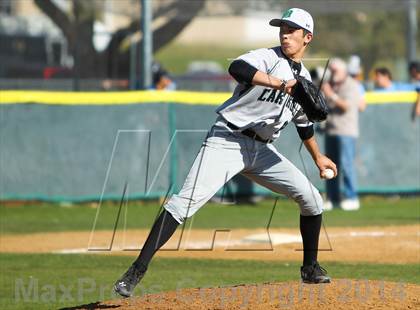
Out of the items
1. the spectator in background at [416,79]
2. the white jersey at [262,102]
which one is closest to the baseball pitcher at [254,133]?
the white jersey at [262,102]

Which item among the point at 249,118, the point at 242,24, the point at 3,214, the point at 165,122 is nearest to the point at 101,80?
the point at 165,122

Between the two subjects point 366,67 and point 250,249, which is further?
point 366,67

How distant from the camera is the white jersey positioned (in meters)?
7.41

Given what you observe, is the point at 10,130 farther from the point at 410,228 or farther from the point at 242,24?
the point at 242,24

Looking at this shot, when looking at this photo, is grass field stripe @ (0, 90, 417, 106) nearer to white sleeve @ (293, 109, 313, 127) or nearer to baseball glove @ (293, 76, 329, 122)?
white sleeve @ (293, 109, 313, 127)

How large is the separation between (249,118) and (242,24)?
50051 millimetres

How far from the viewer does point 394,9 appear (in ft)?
66.5

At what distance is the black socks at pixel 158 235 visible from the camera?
735cm

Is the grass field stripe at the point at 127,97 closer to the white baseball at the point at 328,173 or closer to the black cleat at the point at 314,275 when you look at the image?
the black cleat at the point at 314,275

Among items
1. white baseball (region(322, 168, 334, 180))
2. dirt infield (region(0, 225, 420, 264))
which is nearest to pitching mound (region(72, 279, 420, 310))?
A: white baseball (region(322, 168, 334, 180))

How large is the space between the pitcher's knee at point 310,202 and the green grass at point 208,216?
625 centimetres

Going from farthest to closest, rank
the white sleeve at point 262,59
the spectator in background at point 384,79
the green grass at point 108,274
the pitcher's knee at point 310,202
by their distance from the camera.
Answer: the spectator in background at point 384,79
the green grass at point 108,274
the pitcher's knee at point 310,202
the white sleeve at point 262,59

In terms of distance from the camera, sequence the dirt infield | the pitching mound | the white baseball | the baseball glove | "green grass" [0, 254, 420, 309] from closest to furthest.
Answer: the pitching mound
the baseball glove
the white baseball
"green grass" [0, 254, 420, 309]
the dirt infield

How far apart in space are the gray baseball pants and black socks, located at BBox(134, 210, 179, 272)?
2.0 inches
